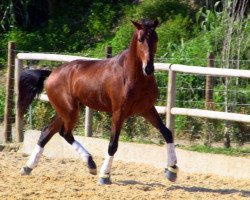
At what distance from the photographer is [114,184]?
9.84 metres

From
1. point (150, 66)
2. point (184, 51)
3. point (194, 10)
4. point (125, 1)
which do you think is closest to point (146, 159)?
point (150, 66)

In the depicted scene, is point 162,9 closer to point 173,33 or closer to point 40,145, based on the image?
point 173,33

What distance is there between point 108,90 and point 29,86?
155 cm

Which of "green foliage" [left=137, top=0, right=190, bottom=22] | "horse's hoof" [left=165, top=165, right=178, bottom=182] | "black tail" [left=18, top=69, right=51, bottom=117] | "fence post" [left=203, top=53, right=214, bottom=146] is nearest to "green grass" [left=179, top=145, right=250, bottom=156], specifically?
"fence post" [left=203, top=53, right=214, bottom=146]

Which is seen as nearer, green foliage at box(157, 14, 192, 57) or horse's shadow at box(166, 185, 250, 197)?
horse's shadow at box(166, 185, 250, 197)

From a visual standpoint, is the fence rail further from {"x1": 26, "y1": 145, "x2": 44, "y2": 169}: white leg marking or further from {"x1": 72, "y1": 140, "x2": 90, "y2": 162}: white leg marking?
{"x1": 72, "y1": 140, "x2": 90, "y2": 162}: white leg marking

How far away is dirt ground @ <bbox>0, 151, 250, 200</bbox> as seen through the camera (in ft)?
29.3

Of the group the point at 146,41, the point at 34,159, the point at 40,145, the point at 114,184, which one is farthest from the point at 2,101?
the point at 146,41

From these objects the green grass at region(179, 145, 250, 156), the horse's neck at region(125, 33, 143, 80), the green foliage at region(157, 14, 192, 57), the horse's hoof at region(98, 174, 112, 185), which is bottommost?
the horse's hoof at region(98, 174, 112, 185)

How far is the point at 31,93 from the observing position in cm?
1102

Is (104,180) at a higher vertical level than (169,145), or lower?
lower

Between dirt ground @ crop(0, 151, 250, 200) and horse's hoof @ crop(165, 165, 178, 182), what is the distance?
86 millimetres

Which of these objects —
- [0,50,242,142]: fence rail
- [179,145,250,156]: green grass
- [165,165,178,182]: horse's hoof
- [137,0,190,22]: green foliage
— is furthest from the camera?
[137,0,190,22]: green foliage


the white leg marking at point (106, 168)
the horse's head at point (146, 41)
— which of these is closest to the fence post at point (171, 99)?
the white leg marking at point (106, 168)
